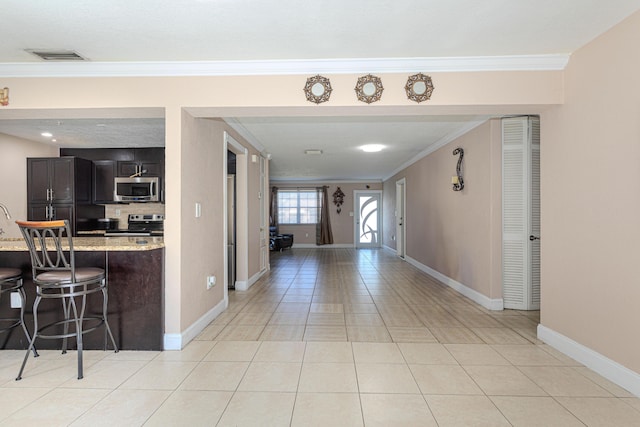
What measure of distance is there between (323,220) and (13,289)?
922 cm

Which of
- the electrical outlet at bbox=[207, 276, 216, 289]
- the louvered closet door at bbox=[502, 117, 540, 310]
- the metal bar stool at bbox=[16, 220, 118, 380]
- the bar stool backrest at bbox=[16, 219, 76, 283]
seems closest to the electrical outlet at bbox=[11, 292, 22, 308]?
the metal bar stool at bbox=[16, 220, 118, 380]

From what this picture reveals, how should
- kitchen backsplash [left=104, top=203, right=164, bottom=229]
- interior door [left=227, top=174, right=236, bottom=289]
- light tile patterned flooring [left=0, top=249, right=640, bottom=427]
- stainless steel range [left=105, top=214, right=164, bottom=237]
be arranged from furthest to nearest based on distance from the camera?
kitchen backsplash [left=104, top=203, right=164, bottom=229] → stainless steel range [left=105, top=214, right=164, bottom=237] → interior door [left=227, top=174, right=236, bottom=289] → light tile patterned flooring [left=0, top=249, right=640, bottom=427]

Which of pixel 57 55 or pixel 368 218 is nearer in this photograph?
pixel 57 55

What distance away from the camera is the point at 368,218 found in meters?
11.7

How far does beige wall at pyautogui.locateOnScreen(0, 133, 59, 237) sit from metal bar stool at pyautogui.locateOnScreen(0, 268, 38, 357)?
3213 mm

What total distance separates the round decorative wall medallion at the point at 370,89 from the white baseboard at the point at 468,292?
109 inches

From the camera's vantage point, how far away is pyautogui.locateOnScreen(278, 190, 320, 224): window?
11820 millimetres

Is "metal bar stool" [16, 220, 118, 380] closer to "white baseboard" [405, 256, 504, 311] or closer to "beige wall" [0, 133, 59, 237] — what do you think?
"beige wall" [0, 133, 59, 237]

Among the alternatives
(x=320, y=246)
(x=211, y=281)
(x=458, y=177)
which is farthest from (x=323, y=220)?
(x=211, y=281)

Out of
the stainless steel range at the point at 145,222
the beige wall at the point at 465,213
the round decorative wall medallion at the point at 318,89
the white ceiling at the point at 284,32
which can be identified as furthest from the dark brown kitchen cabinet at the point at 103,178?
the beige wall at the point at 465,213

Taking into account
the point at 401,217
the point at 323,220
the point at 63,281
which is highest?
the point at 401,217

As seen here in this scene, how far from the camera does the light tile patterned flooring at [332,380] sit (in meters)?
1.94

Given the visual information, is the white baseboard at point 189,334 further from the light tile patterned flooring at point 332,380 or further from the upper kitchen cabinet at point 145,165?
the upper kitchen cabinet at point 145,165

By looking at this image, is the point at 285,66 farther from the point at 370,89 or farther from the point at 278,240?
the point at 278,240
